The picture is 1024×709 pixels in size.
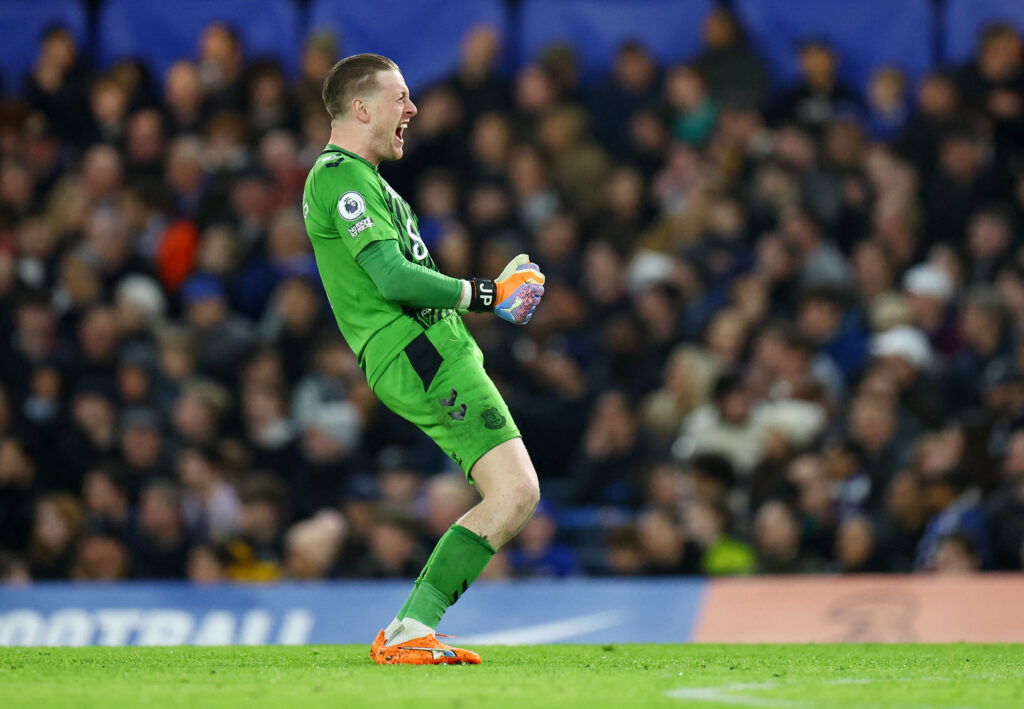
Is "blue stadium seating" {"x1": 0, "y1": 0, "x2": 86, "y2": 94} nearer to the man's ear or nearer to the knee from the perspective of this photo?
the man's ear

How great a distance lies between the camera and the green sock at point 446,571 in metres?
5.50

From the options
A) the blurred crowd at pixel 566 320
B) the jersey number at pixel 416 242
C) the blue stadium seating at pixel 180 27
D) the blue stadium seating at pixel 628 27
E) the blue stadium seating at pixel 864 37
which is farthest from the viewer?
the blue stadium seating at pixel 180 27

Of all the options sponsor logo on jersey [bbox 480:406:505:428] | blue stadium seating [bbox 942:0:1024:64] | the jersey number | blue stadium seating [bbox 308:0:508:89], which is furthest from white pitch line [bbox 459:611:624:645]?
blue stadium seating [bbox 942:0:1024:64]

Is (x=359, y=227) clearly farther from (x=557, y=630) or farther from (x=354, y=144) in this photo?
(x=557, y=630)

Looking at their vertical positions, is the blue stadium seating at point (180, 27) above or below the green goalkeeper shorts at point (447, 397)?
above

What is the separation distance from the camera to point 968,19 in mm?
13430

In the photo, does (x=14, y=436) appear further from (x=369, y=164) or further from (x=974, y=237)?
(x=974, y=237)

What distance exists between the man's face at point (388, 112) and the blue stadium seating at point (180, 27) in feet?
29.3

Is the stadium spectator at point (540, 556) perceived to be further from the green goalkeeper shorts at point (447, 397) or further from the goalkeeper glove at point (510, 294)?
the goalkeeper glove at point (510, 294)

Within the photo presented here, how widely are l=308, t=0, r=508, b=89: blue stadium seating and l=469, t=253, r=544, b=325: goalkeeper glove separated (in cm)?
881

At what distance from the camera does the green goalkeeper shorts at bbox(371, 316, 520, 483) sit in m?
5.54

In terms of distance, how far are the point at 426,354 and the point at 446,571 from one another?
2.59 feet

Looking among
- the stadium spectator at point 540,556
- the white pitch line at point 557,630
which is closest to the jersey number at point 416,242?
the white pitch line at point 557,630

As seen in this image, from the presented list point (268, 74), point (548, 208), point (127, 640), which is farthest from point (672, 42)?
point (127, 640)
